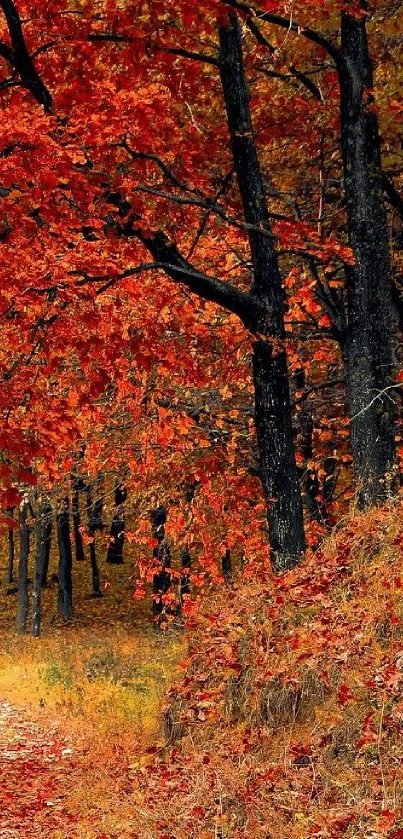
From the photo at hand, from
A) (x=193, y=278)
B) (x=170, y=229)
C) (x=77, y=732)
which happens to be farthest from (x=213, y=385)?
(x=77, y=732)

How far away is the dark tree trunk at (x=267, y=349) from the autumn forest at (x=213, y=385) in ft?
0.08

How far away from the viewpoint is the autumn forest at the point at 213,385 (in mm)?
7020

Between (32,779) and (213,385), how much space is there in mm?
6320

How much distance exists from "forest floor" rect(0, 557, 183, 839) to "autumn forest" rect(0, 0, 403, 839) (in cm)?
6

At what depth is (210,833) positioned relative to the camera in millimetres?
6113

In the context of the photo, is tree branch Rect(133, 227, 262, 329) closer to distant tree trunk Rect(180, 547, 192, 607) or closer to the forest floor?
the forest floor

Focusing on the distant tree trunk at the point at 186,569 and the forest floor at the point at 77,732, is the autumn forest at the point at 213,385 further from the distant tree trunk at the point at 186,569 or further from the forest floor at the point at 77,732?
the distant tree trunk at the point at 186,569

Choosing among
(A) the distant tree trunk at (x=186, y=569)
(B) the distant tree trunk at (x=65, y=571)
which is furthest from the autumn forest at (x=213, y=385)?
(B) the distant tree trunk at (x=65, y=571)

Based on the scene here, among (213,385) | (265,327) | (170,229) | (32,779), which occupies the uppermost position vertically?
(170,229)

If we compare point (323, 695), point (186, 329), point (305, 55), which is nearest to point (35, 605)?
point (186, 329)

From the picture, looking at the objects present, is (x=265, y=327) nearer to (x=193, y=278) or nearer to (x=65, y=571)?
(x=193, y=278)

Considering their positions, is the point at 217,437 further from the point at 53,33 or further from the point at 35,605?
the point at 35,605

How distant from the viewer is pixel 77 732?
11.3 m

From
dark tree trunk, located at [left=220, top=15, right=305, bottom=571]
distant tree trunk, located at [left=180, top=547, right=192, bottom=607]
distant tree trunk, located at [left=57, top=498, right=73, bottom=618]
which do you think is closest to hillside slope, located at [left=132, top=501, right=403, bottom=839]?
dark tree trunk, located at [left=220, top=15, right=305, bottom=571]
